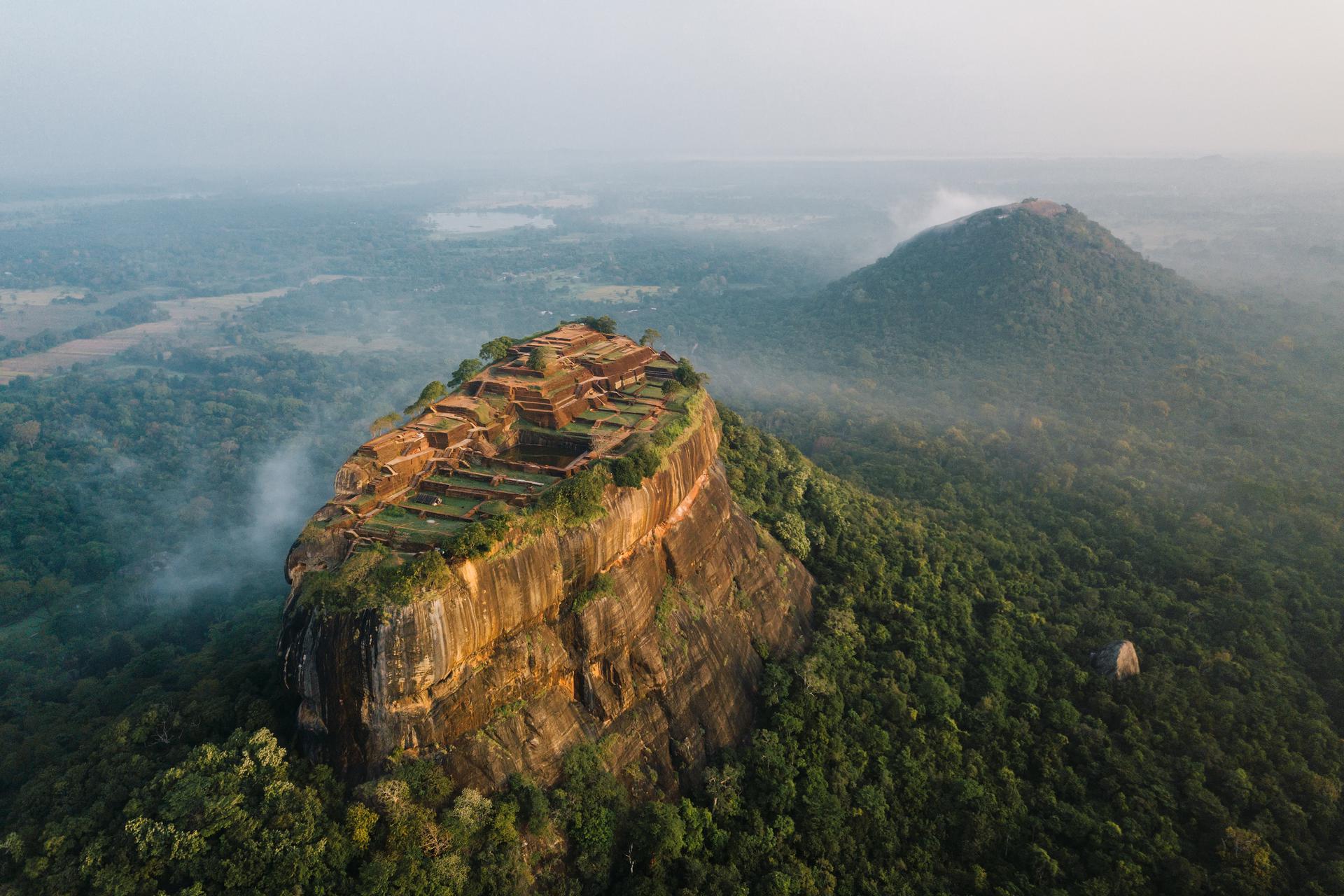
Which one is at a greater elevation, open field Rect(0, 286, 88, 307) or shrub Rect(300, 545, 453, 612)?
shrub Rect(300, 545, 453, 612)

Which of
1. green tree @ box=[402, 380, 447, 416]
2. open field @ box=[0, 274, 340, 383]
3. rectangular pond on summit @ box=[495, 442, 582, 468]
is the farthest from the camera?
open field @ box=[0, 274, 340, 383]

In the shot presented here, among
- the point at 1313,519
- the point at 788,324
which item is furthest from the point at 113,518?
the point at 1313,519

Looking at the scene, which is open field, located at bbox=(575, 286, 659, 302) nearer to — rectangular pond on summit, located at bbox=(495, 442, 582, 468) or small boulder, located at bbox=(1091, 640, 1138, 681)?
rectangular pond on summit, located at bbox=(495, 442, 582, 468)

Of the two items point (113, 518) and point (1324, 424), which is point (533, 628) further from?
point (1324, 424)

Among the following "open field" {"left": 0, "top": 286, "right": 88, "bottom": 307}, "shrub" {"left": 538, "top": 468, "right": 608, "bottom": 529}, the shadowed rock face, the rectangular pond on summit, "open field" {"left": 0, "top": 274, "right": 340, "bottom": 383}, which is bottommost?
"open field" {"left": 0, "top": 274, "right": 340, "bottom": 383}

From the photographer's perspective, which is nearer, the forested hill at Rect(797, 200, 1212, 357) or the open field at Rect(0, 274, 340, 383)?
the forested hill at Rect(797, 200, 1212, 357)

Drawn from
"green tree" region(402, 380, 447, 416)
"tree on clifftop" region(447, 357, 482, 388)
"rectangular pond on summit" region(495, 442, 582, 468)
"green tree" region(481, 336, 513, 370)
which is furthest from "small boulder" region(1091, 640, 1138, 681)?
"green tree" region(402, 380, 447, 416)

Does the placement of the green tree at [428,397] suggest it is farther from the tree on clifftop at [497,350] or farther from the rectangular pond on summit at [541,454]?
the rectangular pond on summit at [541,454]
